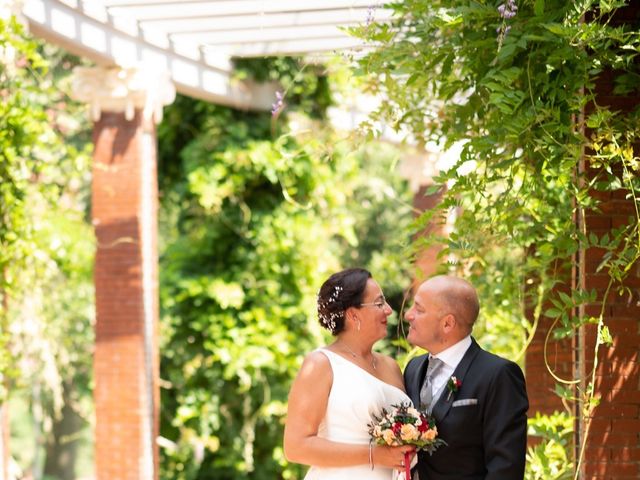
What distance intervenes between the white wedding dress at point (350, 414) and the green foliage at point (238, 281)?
7.15m

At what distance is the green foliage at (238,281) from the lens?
11.8 metres

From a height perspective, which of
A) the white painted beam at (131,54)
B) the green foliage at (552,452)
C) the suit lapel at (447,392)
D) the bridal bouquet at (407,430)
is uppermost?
the white painted beam at (131,54)

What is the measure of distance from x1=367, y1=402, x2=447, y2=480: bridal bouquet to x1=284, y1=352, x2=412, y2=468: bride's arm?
15cm

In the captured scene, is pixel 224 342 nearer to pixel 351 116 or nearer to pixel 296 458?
pixel 351 116

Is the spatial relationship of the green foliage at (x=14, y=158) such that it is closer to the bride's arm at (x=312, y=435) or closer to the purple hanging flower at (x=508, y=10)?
the bride's arm at (x=312, y=435)

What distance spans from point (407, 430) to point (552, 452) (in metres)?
1.84

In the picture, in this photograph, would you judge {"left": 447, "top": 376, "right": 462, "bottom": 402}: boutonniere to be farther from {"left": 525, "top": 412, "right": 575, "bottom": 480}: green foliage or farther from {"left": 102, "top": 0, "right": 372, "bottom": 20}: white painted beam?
{"left": 102, "top": 0, "right": 372, "bottom": 20}: white painted beam

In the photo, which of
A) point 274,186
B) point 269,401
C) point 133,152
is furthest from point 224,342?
point 133,152

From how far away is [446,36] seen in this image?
508cm

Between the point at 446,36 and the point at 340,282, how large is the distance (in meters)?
1.23

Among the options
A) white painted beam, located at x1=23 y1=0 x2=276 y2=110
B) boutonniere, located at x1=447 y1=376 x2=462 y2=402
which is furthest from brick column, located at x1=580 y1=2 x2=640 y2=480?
white painted beam, located at x1=23 y1=0 x2=276 y2=110

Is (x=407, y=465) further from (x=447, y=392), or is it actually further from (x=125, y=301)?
(x=125, y=301)

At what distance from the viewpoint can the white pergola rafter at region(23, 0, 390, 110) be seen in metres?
8.58

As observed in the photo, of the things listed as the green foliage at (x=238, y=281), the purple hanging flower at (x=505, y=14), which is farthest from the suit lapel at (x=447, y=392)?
the green foliage at (x=238, y=281)
